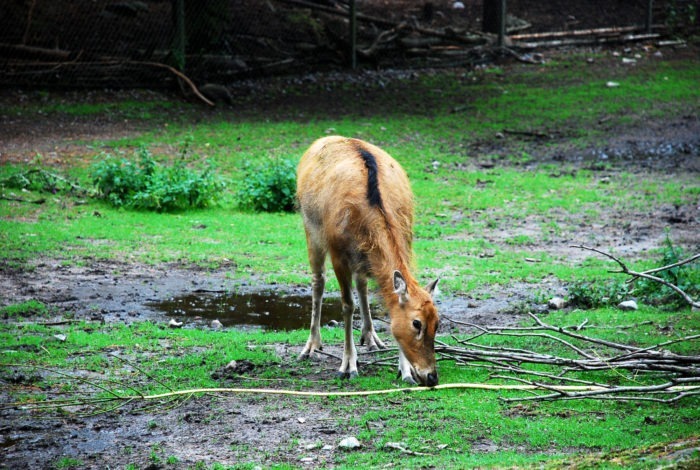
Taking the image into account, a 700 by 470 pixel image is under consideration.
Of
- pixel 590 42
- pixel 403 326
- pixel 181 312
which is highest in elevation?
pixel 590 42

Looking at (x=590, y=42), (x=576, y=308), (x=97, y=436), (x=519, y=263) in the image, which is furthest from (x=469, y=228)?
(x=590, y=42)

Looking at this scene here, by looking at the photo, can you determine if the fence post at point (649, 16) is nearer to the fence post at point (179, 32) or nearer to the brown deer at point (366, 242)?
the fence post at point (179, 32)

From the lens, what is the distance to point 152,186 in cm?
1262

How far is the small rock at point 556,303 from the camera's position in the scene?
8.92 metres

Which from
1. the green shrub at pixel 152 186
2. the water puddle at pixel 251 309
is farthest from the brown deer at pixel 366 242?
the green shrub at pixel 152 186

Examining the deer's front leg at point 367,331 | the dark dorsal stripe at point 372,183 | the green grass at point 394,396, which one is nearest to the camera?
the green grass at point 394,396

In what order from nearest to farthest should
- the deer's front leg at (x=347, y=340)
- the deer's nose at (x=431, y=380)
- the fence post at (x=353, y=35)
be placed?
1. the deer's nose at (x=431, y=380)
2. the deer's front leg at (x=347, y=340)
3. the fence post at (x=353, y=35)

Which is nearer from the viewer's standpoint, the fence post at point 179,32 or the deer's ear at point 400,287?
the deer's ear at point 400,287

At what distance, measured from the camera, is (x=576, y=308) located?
29.3ft

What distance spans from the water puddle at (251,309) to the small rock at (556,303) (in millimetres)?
2224

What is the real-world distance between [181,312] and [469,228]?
4.80 metres

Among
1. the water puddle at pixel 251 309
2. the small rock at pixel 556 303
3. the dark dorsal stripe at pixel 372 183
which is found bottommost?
the water puddle at pixel 251 309

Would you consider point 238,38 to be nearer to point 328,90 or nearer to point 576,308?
point 328,90

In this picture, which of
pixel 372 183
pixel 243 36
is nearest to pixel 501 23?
pixel 243 36
